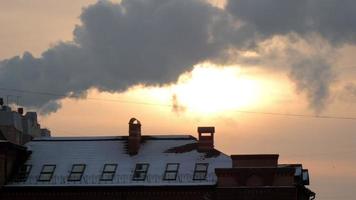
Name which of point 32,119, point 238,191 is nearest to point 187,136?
point 238,191

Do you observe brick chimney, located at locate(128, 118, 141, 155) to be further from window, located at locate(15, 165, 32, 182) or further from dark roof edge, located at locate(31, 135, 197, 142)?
window, located at locate(15, 165, 32, 182)

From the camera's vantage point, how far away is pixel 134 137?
82250mm

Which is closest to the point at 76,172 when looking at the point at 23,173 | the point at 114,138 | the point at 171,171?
the point at 23,173

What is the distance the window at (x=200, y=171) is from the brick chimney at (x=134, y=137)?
6.46 metres

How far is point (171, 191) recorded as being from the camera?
77.1m

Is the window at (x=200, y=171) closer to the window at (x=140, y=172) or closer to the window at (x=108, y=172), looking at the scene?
the window at (x=140, y=172)

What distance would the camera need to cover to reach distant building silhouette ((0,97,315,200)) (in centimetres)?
7494

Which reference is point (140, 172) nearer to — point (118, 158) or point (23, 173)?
point (118, 158)

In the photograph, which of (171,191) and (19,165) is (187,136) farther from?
(19,165)

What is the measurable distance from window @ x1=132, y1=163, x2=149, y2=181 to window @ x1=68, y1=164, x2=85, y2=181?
4.79 metres

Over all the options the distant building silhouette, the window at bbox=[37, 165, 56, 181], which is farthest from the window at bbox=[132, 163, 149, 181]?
the window at bbox=[37, 165, 56, 181]

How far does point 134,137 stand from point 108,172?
4.61m

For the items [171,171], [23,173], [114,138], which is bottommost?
[23,173]

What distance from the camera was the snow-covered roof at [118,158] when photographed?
7825 centimetres
